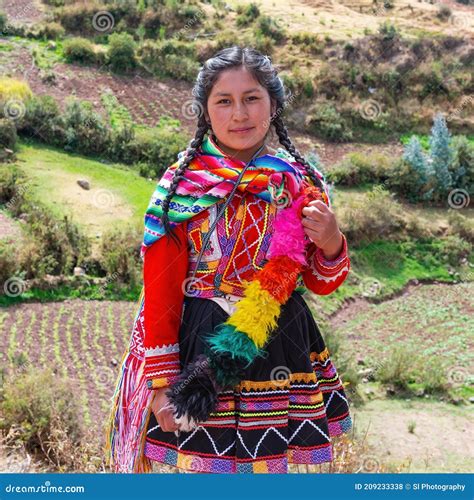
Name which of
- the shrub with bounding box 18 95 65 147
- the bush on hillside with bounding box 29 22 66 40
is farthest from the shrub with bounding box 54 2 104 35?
the shrub with bounding box 18 95 65 147

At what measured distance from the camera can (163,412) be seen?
6.20 ft

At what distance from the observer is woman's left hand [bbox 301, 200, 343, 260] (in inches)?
74.1

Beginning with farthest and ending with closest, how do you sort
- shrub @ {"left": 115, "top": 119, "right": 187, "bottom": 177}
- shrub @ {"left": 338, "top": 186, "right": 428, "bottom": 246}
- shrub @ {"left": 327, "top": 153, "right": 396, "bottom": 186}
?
shrub @ {"left": 327, "top": 153, "right": 396, "bottom": 186} < shrub @ {"left": 115, "top": 119, "right": 187, "bottom": 177} < shrub @ {"left": 338, "top": 186, "right": 428, "bottom": 246}

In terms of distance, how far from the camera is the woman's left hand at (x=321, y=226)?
6.18 feet

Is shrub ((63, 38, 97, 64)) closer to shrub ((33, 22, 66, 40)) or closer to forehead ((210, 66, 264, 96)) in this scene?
shrub ((33, 22, 66, 40))

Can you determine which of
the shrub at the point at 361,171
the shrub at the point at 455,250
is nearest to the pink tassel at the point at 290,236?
the shrub at the point at 455,250

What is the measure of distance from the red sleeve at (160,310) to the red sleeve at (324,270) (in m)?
0.43

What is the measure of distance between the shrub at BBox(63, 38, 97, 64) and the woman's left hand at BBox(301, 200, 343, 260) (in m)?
15.1

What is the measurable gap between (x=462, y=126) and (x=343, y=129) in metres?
3.02

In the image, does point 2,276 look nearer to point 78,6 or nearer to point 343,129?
point 343,129

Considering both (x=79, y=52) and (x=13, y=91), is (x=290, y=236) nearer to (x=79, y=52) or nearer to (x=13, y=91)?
(x=13, y=91)

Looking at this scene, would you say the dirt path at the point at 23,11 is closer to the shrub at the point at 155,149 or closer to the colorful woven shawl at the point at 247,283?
the shrub at the point at 155,149

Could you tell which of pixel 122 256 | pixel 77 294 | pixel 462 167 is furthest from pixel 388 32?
pixel 77 294

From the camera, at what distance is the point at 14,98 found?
12242 mm
